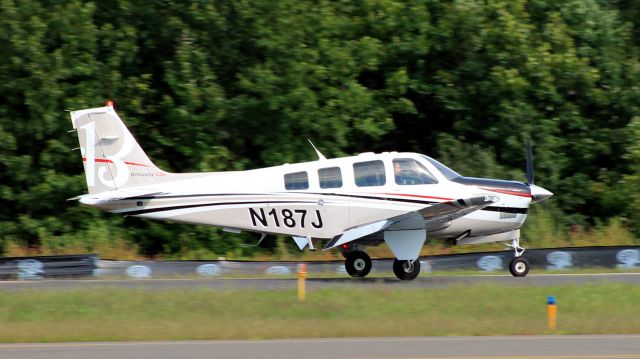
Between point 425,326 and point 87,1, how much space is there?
1752cm

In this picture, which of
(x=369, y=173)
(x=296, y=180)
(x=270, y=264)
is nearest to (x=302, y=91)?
(x=270, y=264)

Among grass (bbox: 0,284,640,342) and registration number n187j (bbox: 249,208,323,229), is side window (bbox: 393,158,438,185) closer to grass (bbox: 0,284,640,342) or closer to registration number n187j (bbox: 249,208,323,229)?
registration number n187j (bbox: 249,208,323,229)

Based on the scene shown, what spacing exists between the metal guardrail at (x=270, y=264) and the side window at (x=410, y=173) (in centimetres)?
321

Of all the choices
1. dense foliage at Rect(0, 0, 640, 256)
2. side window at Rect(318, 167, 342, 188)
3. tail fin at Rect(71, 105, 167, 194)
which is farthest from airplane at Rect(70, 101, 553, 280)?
dense foliage at Rect(0, 0, 640, 256)

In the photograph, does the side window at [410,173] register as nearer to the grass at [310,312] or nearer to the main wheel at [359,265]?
the main wheel at [359,265]

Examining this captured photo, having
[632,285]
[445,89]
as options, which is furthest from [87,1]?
[632,285]

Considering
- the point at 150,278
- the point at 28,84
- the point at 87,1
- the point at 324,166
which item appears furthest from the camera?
the point at 87,1

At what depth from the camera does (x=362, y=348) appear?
1106 cm

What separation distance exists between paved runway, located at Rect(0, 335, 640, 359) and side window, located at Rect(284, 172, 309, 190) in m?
6.21

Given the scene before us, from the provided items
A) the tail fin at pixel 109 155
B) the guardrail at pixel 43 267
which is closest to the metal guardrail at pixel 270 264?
the guardrail at pixel 43 267

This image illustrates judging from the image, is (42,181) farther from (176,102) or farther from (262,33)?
(262,33)

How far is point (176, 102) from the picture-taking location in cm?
2597

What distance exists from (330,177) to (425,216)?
1905 mm

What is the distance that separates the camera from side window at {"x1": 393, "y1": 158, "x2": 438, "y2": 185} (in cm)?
1778
